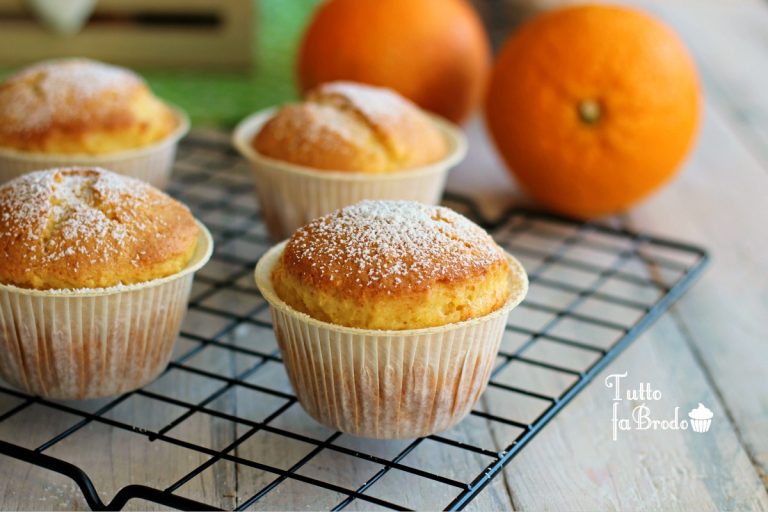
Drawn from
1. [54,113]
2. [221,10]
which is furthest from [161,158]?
[221,10]

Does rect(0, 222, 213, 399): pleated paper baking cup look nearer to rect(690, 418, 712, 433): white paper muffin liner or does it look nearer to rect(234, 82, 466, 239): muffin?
rect(234, 82, 466, 239): muffin

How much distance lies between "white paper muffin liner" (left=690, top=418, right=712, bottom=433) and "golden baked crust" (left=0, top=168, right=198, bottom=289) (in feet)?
2.96

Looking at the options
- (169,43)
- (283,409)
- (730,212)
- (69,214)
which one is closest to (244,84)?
(169,43)

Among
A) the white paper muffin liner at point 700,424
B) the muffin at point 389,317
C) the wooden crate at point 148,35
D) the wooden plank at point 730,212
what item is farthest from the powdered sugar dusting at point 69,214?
the wooden crate at point 148,35

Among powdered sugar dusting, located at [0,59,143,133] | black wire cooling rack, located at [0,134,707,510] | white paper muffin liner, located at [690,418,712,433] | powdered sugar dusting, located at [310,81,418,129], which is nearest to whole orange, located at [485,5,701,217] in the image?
black wire cooling rack, located at [0,134,707,510]

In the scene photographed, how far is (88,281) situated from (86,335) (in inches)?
3.6

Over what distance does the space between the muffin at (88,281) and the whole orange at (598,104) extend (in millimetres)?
1023

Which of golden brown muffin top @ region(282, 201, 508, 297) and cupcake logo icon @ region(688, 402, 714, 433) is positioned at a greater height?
golden brown muffin top @ region(282, 201, 508, 297)

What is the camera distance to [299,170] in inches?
77.5

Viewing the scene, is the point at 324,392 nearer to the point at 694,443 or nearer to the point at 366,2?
the point at 694,443

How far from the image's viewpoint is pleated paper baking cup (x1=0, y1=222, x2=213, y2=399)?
1.42 meters

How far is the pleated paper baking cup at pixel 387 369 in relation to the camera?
137cm

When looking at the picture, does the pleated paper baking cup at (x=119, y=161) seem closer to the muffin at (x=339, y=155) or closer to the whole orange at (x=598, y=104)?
the muffin at (x=339, y=155)

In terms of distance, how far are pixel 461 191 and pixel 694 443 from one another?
A: 116 centimetres
